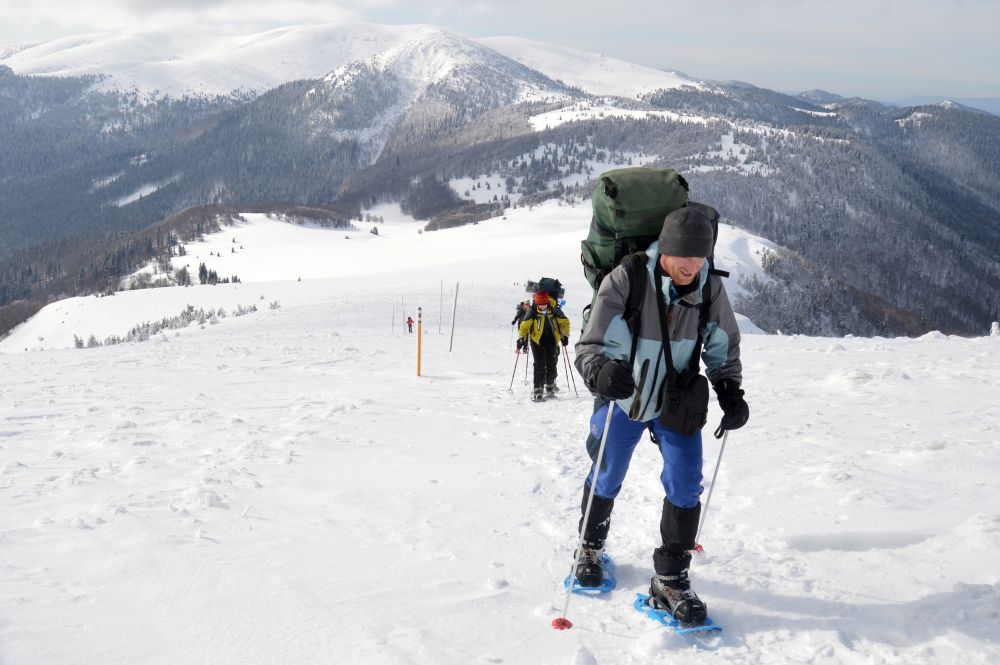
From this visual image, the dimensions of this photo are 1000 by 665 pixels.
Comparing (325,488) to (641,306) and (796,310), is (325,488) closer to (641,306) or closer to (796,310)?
(641,306)

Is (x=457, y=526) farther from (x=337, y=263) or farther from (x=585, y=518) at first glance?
(x=337, y=263)

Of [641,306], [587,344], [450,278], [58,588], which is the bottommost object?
[450,278]

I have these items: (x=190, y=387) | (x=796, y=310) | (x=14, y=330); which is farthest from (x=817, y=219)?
(x=190, y=387)

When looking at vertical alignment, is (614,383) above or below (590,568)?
above

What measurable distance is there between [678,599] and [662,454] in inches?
31.9

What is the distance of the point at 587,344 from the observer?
3703 millimetres

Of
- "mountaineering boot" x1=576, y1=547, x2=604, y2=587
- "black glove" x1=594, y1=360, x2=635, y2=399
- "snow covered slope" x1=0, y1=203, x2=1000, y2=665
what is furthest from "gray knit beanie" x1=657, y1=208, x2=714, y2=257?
"snow covered slope" x1=0, y1=203, x2=1000, y2=665

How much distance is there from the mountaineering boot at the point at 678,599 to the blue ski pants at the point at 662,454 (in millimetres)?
437

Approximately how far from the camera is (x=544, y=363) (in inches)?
416

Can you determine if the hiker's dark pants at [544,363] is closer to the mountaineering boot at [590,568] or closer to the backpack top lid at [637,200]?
the mountaineering boot at [590,568]

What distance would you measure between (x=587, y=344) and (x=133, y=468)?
15.5ft

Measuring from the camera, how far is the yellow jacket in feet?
34.8

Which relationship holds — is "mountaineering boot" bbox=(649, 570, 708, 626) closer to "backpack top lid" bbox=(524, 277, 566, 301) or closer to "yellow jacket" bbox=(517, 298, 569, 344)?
"yellow jacket" bbox=(517, 298, 569, 344)

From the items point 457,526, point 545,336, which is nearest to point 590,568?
point 457,526
